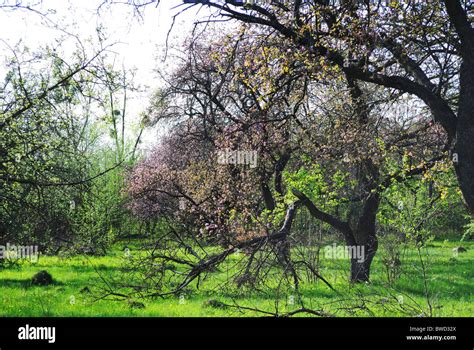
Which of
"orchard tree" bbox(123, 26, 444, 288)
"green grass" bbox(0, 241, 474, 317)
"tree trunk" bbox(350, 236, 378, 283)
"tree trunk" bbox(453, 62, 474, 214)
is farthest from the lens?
"tree trunk" bbox(350, 236, 378, 283)

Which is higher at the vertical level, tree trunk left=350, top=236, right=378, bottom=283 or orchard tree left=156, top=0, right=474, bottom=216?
orchard tree left=156, top=0, right=474, bottom=216

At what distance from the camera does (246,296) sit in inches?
473

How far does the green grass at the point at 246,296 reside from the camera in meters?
10.3

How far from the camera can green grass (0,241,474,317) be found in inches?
404

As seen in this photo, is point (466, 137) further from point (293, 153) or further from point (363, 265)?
point (293, 153)

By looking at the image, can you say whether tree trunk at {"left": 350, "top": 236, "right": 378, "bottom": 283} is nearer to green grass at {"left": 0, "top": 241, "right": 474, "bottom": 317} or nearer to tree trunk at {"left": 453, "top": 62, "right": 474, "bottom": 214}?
green grass at {"left": 0, "top": 241, "right": 474, "bottom": 317}

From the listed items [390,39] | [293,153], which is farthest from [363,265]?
[390,39]

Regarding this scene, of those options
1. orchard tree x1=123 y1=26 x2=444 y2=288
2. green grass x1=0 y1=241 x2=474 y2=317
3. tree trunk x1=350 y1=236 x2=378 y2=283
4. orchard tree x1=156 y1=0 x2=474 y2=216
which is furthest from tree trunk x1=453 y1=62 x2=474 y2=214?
tree trunk x1=350 y1=236 x2=378 y2=283

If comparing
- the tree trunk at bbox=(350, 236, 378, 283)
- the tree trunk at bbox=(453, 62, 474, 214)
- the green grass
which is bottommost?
the green grass

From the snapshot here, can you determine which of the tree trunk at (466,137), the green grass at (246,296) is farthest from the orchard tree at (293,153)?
the tree trunk at (466,137)

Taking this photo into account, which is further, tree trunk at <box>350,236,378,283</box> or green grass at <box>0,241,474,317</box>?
tree trunk at <box>350,236,378,283</box>
